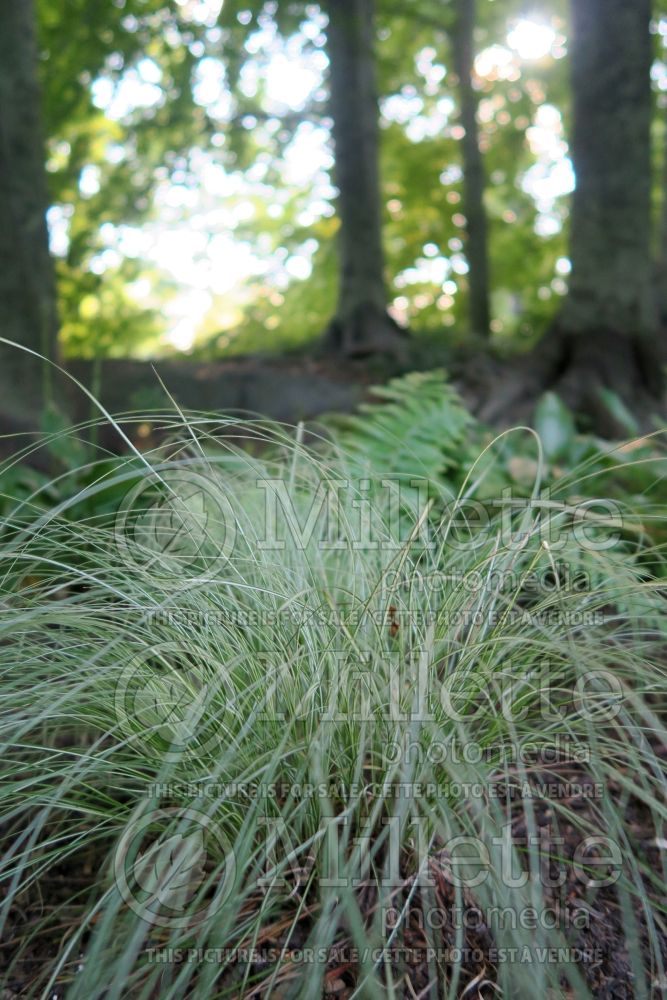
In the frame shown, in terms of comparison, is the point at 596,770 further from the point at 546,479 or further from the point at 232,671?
the point at 546,479

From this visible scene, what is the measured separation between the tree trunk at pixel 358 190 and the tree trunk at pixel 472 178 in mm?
1357

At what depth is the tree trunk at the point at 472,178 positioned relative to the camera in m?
6.05

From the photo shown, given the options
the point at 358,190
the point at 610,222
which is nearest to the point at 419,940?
the point at 610,222

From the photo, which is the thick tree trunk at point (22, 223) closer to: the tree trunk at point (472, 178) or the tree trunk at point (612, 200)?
the tree trunk at point (612, 200)

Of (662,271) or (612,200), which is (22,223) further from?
(662,271)

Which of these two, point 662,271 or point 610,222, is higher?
point 610,222

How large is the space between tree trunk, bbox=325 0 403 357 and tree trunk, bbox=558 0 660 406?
4.17ft

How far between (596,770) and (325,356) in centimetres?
400

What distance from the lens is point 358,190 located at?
4910 millimetres
